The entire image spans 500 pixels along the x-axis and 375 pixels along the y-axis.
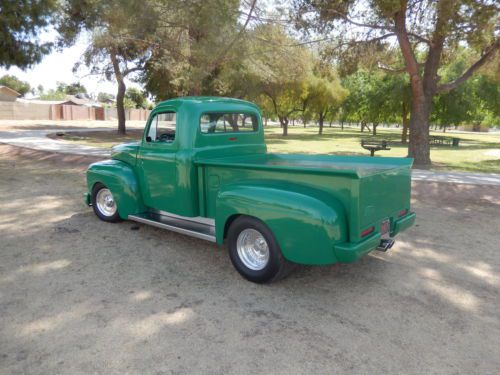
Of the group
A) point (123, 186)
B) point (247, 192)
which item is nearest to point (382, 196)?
point (247, 192)

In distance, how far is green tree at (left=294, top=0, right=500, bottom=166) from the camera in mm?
9656

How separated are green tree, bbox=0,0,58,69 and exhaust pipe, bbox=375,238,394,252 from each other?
432 inches

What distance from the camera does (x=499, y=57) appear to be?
504 inches

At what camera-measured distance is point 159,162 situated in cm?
479

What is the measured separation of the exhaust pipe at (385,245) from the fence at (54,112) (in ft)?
156

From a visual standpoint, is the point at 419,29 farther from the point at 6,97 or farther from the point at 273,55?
the point at 6,97

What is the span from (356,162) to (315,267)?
1.42 m

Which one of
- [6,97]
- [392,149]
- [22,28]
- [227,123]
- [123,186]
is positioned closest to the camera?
[227,123]

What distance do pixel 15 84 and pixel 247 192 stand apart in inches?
4336

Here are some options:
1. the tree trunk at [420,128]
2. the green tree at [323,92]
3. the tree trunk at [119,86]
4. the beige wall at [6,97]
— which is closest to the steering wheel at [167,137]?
the tree trunk at [420,128]

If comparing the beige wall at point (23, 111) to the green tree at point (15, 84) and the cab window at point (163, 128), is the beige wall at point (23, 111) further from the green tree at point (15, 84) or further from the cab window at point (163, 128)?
the green tree at point (15, 84)

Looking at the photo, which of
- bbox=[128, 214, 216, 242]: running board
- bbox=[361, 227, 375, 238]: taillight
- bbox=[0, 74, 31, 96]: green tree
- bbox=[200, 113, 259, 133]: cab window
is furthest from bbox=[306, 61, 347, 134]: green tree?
bbox=[0, 74, 31, 96]: green tree

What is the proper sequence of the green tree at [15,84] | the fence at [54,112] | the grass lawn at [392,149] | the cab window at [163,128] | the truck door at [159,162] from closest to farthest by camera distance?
the truck door at [159,162] → the cab window at [163,128] → the grass lawn at [392,149] → the fence at [54,112] → the green tree at [15,84]

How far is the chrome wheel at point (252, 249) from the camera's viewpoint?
12.6 feet
